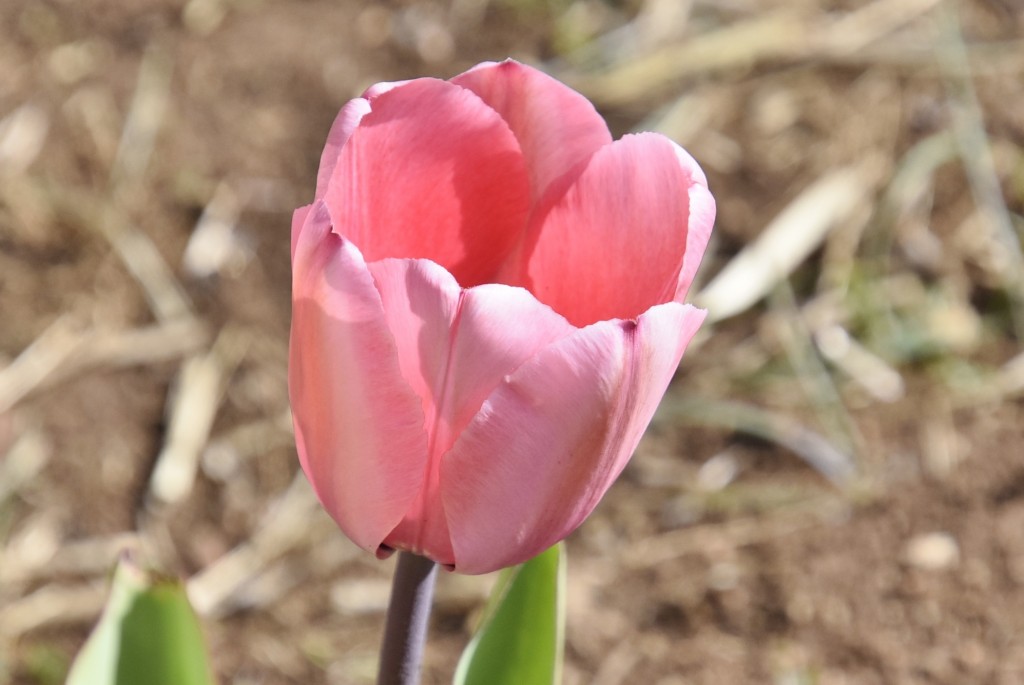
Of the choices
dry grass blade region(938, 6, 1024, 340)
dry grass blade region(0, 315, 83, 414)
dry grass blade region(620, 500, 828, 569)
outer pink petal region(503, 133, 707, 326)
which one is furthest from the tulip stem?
dry grass blade region(938, 6, 1024, 340)

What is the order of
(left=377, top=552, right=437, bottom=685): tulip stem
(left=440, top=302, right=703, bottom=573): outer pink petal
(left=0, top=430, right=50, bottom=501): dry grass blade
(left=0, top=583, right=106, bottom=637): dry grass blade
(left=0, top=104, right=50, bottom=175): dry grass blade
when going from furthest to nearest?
(left=0, top=104, right=50, bottom=175): dry grass blade, (left=0, top=430, right=50, bottom=501): dry grass blade, (left=0, top=583, right=106, bottom=637): dry grass blade, (left=377, top=552, right=437, bottom=685): tulip stem, (left=440, top=302, right=703, bottom=573): outer pink petal

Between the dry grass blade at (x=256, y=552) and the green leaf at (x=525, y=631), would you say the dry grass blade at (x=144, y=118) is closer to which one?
the dry grass blade at (x=256, y=552)

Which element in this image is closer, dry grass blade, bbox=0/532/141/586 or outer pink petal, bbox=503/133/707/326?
outer pink petal, bbox=503/133/707/326

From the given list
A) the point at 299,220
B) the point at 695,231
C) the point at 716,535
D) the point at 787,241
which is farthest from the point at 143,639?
the point at 787,241

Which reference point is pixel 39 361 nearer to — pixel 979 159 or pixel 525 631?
pixel 525 631

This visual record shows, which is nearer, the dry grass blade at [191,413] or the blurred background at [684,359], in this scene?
the blurred background at [684,359]

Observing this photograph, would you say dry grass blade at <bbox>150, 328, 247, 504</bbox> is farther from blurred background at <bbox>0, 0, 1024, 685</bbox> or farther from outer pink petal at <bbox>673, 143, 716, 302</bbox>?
outer pink petal at <bbox>673, 143, 716, 302</bbox>

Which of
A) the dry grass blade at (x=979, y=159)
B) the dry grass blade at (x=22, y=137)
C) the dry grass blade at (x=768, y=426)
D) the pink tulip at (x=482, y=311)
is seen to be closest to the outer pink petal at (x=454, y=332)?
the pink tulip at (x=482, y=311)

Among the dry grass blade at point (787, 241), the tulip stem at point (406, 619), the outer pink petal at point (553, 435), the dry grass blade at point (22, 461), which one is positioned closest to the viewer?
the outer pink petal at point (553, 435)
